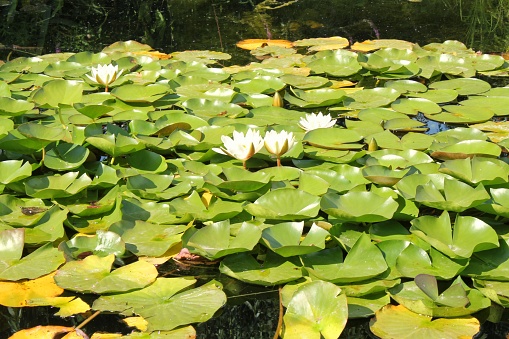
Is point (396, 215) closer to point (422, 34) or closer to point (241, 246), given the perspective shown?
point (241, 246)

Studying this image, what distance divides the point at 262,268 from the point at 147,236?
0.38 meters

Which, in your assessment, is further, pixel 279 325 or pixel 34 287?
pixel 34 287

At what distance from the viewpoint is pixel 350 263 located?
1.76m

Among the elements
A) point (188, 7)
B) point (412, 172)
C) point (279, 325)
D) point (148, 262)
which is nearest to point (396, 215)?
point (412, 172)

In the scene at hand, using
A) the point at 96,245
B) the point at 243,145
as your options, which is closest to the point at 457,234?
the point at 243,145

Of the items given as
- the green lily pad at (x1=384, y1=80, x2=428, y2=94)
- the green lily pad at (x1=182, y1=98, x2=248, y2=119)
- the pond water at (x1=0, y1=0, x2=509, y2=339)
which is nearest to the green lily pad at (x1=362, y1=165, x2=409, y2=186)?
the green lily pad at (x1=182, y1=98, x2=248, y2=119)

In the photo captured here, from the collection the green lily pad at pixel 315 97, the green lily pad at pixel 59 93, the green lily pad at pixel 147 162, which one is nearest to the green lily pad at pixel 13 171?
the green lily pad at pixel 147 162

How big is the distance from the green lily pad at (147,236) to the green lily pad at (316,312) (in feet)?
1.58

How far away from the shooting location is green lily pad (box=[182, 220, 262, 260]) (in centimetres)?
180

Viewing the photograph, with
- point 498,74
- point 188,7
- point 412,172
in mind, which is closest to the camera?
point 412,172

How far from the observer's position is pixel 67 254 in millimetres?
1854

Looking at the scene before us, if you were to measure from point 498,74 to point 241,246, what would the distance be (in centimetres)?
218

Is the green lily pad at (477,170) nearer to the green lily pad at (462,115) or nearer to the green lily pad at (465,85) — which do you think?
the green lily pad at (462,115)

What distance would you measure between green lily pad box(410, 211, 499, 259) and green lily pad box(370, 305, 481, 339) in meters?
0.20
